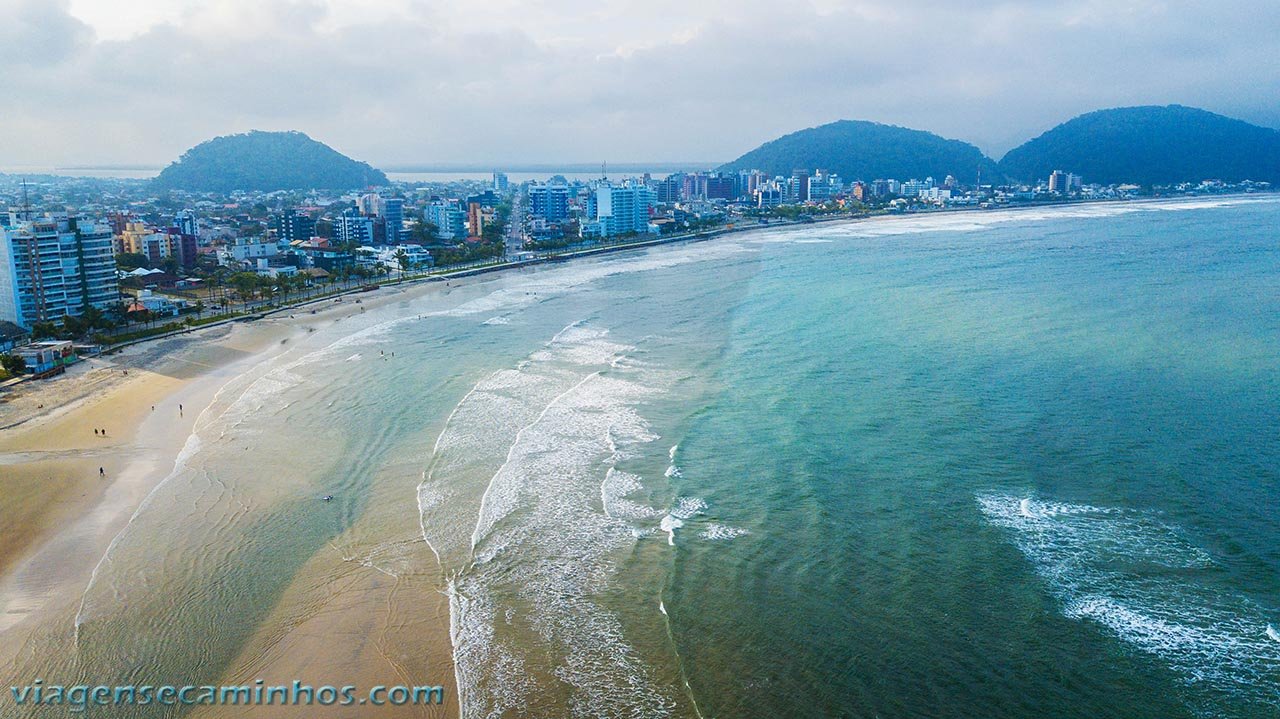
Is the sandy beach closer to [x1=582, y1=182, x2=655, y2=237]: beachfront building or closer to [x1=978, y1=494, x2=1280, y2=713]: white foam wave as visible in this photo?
[x1=978, y1=494, x2=1280, y2=713]: white foam wave

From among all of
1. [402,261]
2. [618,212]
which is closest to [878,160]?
[618,212]

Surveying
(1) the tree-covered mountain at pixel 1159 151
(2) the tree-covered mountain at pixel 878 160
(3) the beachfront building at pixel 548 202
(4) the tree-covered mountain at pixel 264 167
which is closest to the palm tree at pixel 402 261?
(3) the beachfront building at pixel 548 202

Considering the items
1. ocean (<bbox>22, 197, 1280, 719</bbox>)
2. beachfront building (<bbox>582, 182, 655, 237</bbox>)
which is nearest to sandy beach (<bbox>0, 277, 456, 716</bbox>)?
ocean (<bbox>22, 197, 1280, 719</bbox>)

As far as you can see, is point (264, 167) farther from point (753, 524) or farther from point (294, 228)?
point (753, 524)

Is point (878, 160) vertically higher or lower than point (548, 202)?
higher

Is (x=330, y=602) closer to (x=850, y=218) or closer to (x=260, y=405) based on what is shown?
(x=260, y=405)

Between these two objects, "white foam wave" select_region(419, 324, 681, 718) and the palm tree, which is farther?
the palm tree
